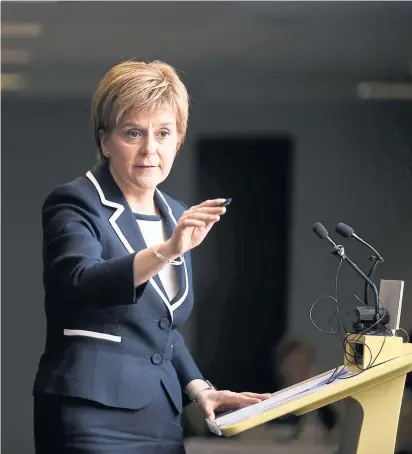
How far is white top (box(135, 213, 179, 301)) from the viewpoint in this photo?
225 cm

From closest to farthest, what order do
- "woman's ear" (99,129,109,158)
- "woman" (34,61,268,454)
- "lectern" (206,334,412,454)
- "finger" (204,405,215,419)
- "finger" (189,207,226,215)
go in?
"finger" (189,207,226,215) → "lectern" (206,334,412,454) → "woman" (34,61,268,454) → "finger" (204,405,215,419) → "woman's ear" (99,129,109,158)

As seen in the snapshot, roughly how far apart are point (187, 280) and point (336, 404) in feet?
2.90

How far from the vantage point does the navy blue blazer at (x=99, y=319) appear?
2.04 metres

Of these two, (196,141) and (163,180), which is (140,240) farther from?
(196,141)

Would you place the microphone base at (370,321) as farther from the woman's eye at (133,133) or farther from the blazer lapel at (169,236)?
the woman's eye at (133,133)

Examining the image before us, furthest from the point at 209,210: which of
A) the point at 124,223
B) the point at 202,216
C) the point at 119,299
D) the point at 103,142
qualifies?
the point at 103,142

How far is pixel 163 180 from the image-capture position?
250cm

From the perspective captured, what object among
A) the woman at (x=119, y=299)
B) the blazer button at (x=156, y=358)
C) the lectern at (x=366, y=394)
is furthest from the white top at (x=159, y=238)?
the lectern at (x=366, y=394)

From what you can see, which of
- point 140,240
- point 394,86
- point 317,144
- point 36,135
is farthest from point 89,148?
point 394,86

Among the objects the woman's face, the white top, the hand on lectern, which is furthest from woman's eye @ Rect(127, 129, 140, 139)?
the hand on lectern

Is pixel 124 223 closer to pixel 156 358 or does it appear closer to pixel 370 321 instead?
pixel 156 358

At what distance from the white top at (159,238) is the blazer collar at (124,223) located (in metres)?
0.02

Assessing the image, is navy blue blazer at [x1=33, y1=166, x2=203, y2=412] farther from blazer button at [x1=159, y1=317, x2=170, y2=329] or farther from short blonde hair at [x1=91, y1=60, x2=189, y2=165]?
short blonde hair at [x1=91, y1=60, x2=189, y2=165]

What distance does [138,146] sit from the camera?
232 centimetres
